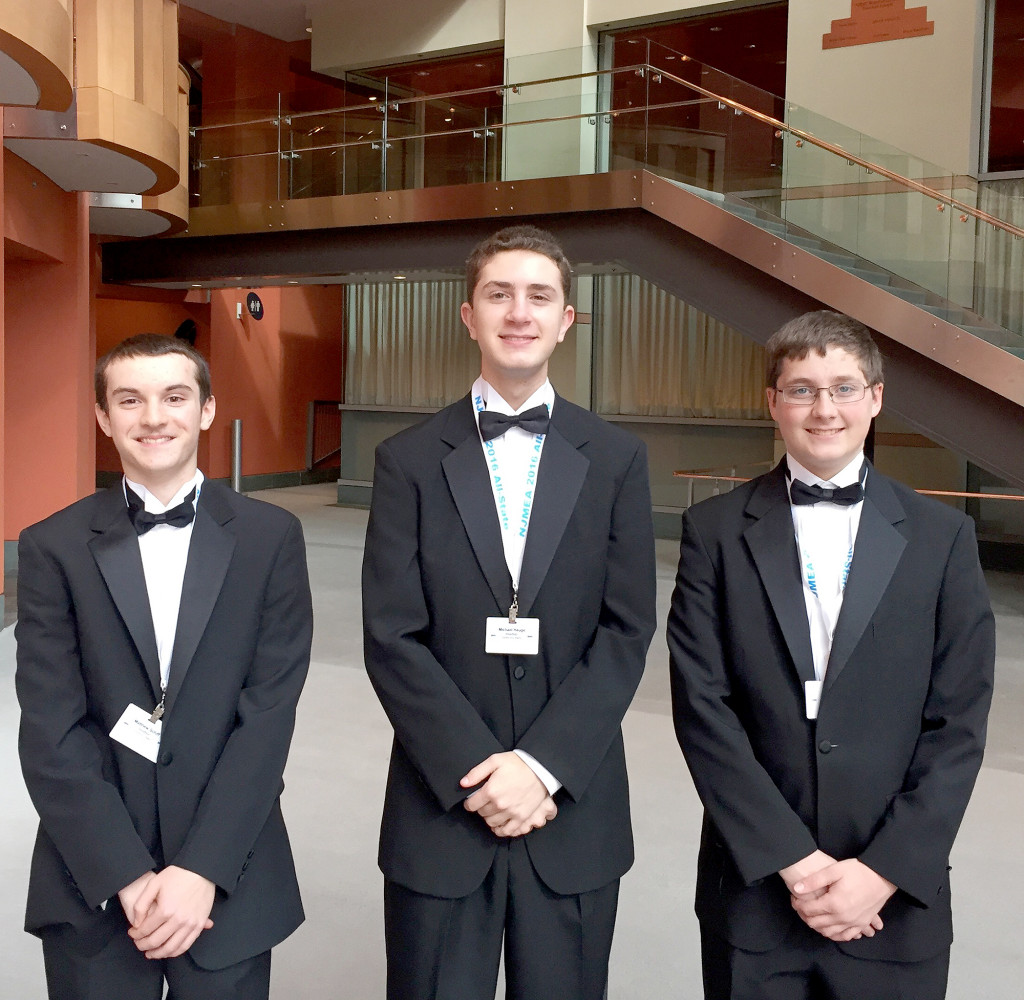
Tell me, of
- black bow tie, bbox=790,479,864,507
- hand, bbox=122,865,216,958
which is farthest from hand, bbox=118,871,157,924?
black bow tie, bbox=790,479,864,507

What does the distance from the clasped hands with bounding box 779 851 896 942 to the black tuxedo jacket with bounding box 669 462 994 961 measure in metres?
0.02

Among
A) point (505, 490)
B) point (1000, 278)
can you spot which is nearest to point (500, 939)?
point (505, 490)

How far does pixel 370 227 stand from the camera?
10.0 meters

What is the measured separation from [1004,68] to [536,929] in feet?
33.9

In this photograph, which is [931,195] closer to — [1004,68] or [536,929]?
[1004,68]

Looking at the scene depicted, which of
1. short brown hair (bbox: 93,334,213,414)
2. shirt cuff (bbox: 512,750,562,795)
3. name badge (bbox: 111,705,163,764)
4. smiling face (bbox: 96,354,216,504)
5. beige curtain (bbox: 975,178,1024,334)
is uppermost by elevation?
beige curtain (bbox: 975,178,1024,334)

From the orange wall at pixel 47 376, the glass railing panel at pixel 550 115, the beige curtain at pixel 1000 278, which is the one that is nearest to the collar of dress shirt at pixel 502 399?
the beige curtain at pixel 1000 278

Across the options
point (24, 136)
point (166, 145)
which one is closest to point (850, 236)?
point (166, 145)

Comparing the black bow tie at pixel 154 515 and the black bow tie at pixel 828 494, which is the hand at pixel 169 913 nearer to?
the black bow tie at pixel 154 515

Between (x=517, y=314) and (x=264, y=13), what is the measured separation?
1423cm

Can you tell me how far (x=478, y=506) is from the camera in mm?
2049

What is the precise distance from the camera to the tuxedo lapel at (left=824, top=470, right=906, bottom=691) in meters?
1.90

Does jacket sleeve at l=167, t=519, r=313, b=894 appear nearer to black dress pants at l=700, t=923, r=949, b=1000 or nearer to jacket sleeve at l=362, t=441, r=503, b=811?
jacket sleeve at l=362, t=441, r=503, b=811

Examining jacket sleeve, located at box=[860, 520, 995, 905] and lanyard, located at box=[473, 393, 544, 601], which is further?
lanyard, located at box=[473, 393, 544, 601]
